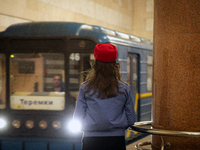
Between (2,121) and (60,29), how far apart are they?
6.20 feet

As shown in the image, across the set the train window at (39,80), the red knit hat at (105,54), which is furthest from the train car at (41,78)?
the red knit hat at (105,54)

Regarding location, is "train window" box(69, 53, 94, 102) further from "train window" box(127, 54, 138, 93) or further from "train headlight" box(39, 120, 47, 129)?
"train window" box(127, 54, 138, 93)

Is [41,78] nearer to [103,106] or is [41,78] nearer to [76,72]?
[76,72]

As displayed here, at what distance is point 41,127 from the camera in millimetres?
5938

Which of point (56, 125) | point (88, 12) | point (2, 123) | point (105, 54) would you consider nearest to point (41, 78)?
point (56, 125)

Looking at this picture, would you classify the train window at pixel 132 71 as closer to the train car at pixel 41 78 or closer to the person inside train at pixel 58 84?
the train car at pixel 41 78

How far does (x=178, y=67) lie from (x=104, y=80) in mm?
888

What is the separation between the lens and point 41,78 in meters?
5.96

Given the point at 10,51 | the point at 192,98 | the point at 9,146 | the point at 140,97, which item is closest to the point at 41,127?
the point at 9,146

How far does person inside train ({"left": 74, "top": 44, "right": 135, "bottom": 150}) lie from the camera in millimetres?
2588

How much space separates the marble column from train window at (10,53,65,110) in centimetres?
296

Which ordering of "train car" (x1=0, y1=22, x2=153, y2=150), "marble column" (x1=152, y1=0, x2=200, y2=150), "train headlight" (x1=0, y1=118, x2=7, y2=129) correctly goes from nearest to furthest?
"marble column" (x1=152, y1=0, x2=200, y2=150) < "train car" (x1=0, y1=22, x2=153, y2=150) < "train headlight" (x1=0, y1=118, x2=7, y2=129)

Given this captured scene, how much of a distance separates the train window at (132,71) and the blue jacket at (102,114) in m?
4.65

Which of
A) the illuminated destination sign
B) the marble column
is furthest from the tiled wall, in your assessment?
the marble column
